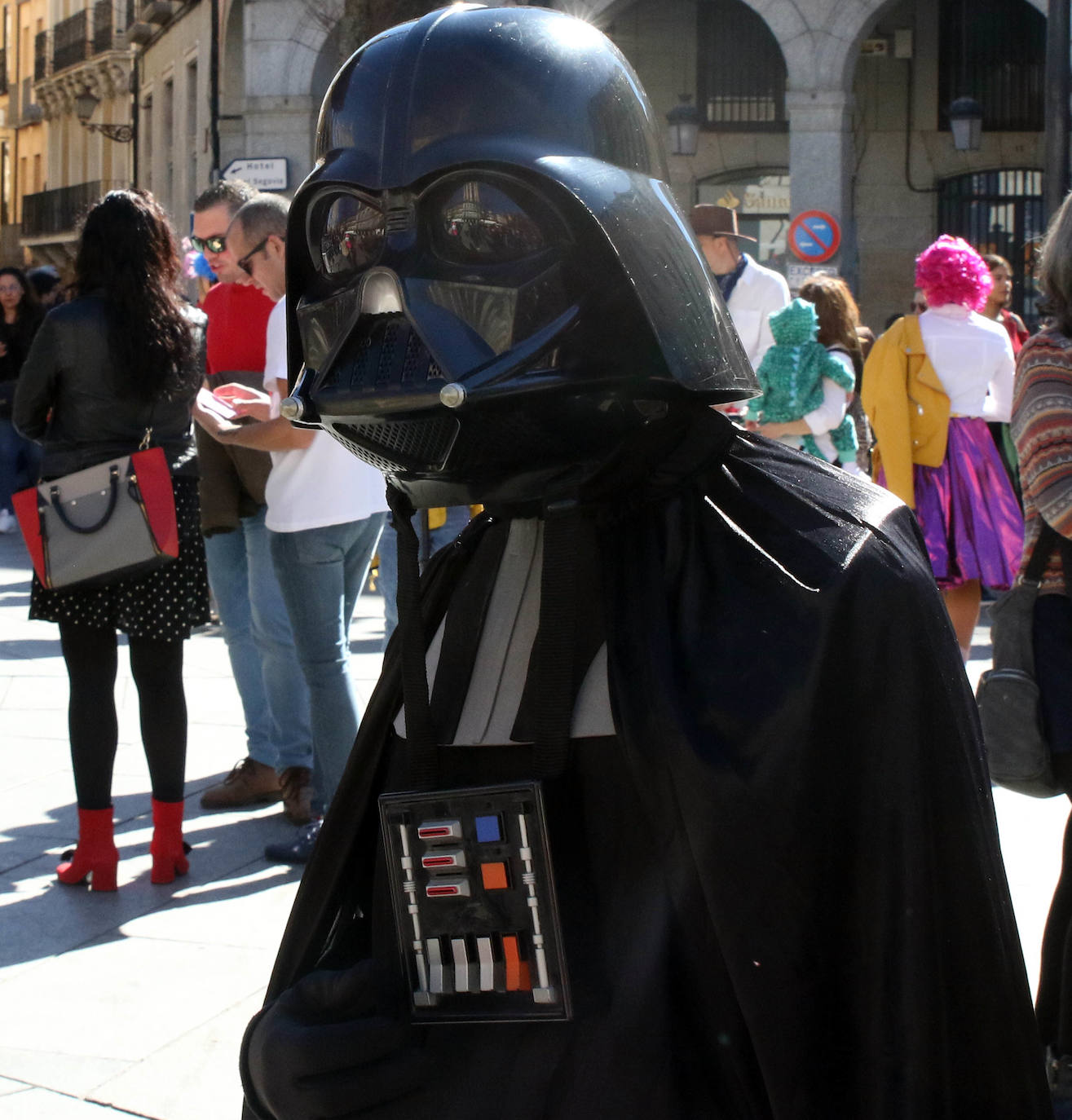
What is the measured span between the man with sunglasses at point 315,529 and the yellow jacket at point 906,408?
242cm

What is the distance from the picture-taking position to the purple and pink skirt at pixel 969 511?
19.8ft

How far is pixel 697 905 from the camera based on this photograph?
134cm

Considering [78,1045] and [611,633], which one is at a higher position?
[611,633]

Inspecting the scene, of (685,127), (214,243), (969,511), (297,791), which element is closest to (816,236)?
(685,127)

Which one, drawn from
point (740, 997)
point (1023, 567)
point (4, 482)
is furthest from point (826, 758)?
point (4, 482)

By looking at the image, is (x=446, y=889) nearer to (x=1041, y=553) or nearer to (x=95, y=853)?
(x=1041, y=553)

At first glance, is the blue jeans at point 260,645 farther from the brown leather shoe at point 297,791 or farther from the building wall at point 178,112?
the building wall at point 178,112

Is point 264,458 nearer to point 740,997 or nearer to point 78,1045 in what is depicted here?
point 78,1045

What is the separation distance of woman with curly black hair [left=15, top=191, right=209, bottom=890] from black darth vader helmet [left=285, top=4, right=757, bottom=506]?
→ 9.98 ft

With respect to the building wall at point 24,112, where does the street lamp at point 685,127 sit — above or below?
below

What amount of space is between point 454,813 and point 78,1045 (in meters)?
2.34

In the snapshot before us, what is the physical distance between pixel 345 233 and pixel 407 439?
0.70ft

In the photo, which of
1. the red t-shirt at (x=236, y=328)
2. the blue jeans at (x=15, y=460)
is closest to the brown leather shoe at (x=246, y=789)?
the red t-shirt at (x=236, y=328)

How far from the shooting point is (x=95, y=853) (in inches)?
175
